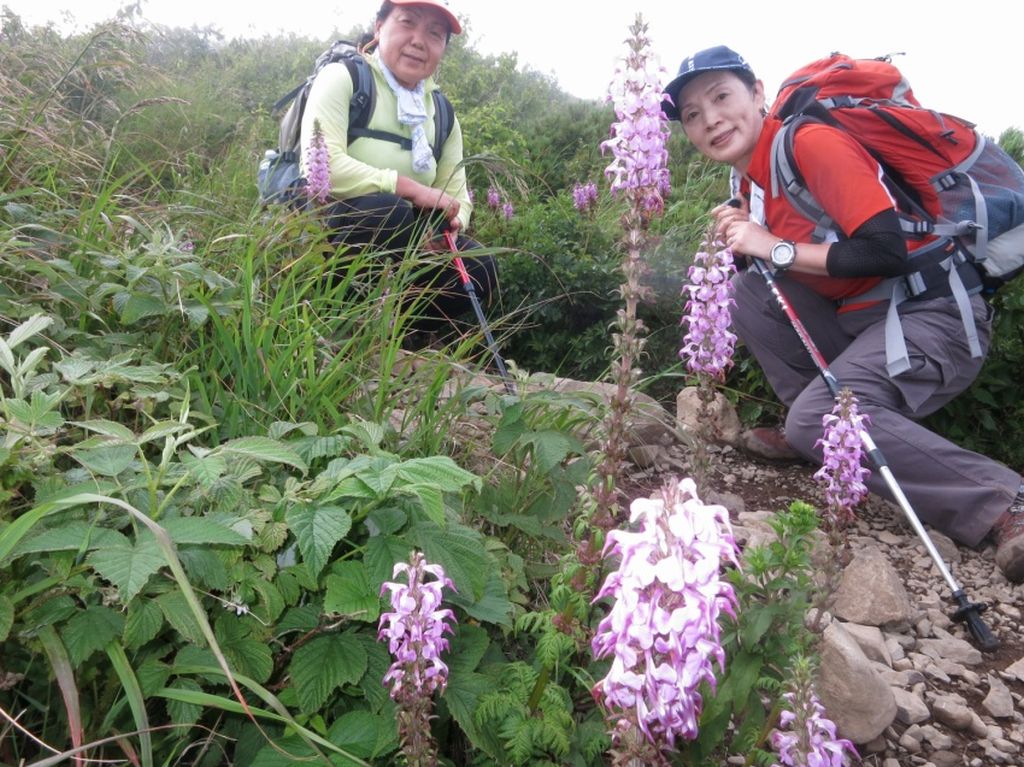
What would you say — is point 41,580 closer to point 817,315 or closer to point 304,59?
point 817,315

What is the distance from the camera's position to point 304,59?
13.5 meters

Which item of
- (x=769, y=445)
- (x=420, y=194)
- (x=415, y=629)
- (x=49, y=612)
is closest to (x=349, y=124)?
(x=420, y=194)

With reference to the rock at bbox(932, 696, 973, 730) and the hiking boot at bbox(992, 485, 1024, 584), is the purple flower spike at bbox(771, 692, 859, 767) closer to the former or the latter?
the rock at bbox(932, 696, 973, 730)

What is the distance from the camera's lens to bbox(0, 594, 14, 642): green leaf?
5.51 feet

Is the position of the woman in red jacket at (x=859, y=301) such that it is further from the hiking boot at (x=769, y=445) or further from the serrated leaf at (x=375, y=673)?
the serrated leaf at (x=375, y=673)

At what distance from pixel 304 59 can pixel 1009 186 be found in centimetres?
1193

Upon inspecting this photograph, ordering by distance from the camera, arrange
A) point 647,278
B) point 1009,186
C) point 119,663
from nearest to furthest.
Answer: point 119,663
point 1009,186
point 647,278

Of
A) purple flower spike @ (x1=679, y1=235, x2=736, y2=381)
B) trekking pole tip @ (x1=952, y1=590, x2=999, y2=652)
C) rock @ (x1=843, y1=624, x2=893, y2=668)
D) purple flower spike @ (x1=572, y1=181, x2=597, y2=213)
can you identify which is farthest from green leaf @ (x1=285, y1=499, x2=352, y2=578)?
purple flower spike @ (x1=572, y1=181, x2=597, y2=213)

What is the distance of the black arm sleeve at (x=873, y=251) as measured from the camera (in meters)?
3.91

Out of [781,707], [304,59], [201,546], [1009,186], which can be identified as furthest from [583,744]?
[304,59]

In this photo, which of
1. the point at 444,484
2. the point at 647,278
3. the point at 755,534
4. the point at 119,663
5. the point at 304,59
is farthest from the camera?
the point at 304,59

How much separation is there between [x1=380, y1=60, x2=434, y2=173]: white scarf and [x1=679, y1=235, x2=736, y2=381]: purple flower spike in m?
2.87

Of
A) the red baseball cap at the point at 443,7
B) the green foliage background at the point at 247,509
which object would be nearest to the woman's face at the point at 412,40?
the red baseball cap at the point at 443,7

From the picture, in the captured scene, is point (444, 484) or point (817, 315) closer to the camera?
point (444, 484)
